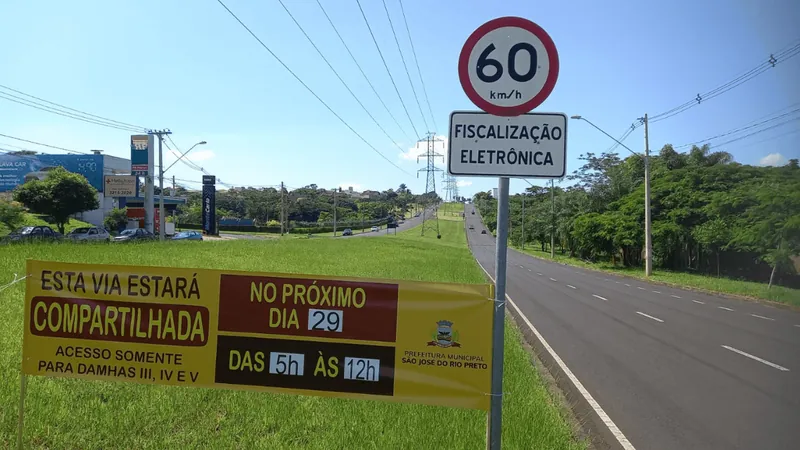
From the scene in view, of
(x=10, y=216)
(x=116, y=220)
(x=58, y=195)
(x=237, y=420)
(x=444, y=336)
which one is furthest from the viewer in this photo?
(x=116, y=220)

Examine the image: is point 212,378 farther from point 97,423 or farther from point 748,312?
point 748,312

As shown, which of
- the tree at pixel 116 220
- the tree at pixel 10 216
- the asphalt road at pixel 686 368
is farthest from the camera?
the tree at pixel 116 220

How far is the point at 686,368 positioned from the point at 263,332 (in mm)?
7231

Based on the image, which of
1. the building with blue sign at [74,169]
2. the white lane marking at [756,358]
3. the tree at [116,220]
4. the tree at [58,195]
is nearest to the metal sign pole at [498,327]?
the white lane marking at [756,358]

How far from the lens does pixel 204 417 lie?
4500mm

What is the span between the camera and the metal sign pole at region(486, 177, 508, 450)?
3.18m

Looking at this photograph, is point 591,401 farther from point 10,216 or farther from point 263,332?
point 10,216

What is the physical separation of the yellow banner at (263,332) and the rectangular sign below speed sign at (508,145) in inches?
34.7

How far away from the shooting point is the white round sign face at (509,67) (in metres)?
3.13

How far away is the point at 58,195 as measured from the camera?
35438 millimetres

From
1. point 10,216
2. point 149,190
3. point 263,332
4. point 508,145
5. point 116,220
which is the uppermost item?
point 149,190

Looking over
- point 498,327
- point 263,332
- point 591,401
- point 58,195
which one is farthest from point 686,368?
point 58,195

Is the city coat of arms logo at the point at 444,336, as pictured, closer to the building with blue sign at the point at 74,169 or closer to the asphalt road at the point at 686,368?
the asphalt road at the point at 686,368

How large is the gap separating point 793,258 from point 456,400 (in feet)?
77.1
